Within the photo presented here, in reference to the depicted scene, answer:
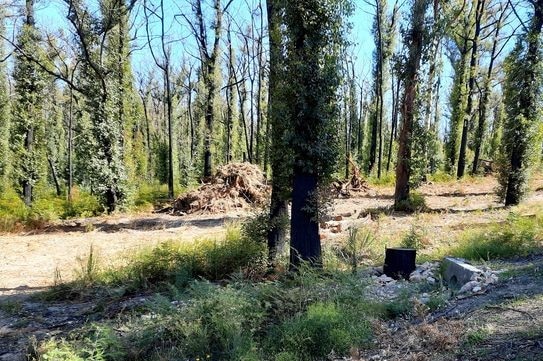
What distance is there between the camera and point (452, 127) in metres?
26.3

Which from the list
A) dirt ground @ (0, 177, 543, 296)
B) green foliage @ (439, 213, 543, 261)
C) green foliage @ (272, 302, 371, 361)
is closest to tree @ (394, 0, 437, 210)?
dirt ground @ (0, 177, 543, 296)

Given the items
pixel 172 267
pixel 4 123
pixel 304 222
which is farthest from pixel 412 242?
pixel 4 123

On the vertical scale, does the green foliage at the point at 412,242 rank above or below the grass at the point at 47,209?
above

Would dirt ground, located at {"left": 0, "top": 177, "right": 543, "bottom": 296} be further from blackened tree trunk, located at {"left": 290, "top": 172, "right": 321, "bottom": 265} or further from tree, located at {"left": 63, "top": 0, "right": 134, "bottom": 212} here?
tree, located at {"left": 63, "top": 0, "right": 134, "bottom": 212}

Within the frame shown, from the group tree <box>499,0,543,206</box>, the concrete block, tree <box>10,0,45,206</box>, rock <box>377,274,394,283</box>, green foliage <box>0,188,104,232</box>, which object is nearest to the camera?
the concrete block

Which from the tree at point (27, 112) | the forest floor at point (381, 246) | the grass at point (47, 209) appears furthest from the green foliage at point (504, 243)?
the tree at point (27, 112)

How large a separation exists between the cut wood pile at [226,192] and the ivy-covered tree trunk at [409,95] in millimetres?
4758

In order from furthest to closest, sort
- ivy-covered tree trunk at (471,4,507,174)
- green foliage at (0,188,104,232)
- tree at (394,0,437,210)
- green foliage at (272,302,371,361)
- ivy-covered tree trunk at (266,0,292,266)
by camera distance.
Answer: ivy-covered tree trunk at (471,4,507,174) → green foliage at (0,188,104,232) → tree at (394,0,437,210) → ivy-covered tree trunk at (266,0,292,266) → green foliage at (272,302,371,361)

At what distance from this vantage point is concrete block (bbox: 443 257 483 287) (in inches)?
202

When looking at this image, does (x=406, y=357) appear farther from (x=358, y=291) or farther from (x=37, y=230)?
(x=37, y=230)

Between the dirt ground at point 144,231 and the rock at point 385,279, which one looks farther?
the dirt ground at point 144,231

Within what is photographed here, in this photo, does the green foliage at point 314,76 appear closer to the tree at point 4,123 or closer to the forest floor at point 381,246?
the forest floor at point 381,246

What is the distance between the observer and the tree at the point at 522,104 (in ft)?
37.2

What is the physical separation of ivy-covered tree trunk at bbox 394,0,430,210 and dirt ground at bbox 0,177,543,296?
3.34 ft
